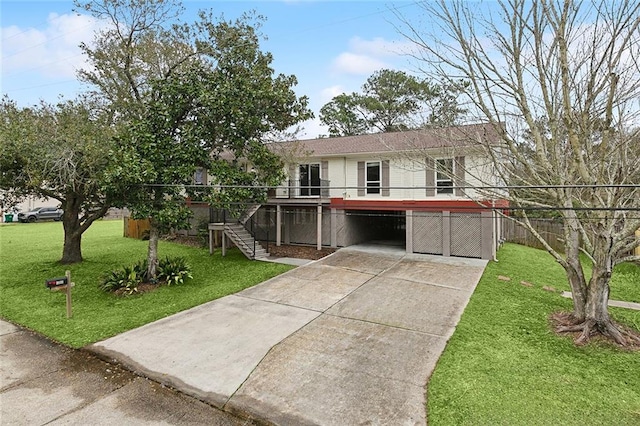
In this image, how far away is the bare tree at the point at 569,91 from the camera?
5.49 metres

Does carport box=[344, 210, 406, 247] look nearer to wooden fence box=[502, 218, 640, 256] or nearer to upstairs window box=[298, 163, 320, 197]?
upstairs window box=[298, 163, 320, 197]

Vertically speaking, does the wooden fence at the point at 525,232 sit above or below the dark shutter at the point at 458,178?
below

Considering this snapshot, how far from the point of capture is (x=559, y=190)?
21.2 feet

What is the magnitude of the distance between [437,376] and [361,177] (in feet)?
35.5

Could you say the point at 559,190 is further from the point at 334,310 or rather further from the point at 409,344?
the point at 334,310

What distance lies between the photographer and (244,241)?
45.2 feet

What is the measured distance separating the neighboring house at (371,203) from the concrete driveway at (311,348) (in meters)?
3.25

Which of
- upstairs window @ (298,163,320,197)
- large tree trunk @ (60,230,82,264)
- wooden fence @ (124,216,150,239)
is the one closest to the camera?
large tree trunk @ (60,230,82,264)

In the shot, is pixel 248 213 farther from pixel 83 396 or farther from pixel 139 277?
pixel 83 396

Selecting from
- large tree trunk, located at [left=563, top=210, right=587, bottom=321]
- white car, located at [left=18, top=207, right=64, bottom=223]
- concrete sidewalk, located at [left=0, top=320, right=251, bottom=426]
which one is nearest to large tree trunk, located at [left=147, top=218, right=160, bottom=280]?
concrete sidewalk, located at [left=0, top=320, right=251, bottom=426]

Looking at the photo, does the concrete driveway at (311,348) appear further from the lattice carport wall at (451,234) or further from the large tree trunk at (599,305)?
the lattice carport wall at (451,234)

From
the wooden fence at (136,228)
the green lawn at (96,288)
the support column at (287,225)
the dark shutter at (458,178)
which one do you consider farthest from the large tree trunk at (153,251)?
the wooden fence at (136,228)

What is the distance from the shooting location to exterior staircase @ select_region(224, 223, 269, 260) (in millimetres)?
13461

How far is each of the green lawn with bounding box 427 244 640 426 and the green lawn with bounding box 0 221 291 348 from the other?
6067mm
